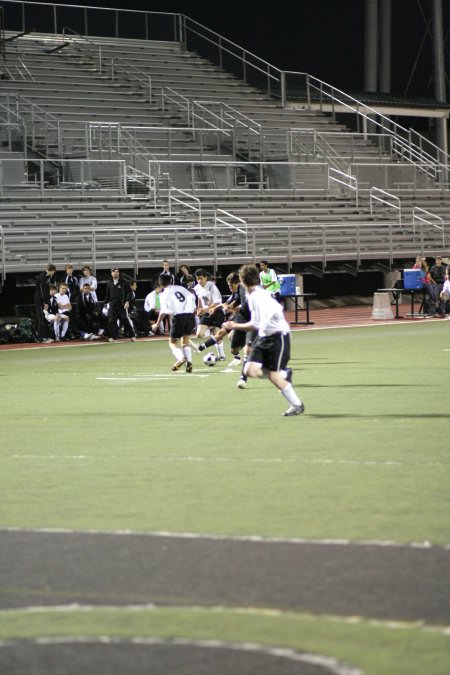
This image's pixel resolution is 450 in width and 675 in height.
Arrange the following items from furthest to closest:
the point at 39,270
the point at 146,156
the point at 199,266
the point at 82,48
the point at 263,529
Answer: the point at 82,48 < the point at 146,156 < the point at 199,266 < the point at 39,270 < the point at 263,529

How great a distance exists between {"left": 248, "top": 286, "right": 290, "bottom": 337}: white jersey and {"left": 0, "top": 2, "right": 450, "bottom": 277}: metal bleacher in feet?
60.7

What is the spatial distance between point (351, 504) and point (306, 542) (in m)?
1.34

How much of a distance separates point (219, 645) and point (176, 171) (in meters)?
37.4

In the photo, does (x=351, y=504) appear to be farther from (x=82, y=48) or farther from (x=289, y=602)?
(x=82, y=48)

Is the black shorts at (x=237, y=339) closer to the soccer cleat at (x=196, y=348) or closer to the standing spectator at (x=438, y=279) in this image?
the soccer cleat at (x=196, y=348)

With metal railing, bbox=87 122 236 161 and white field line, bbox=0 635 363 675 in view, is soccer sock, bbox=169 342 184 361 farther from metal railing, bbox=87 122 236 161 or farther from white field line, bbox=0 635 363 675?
metal railing, bbox=87 122 236 161

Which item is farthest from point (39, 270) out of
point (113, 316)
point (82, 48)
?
point (82, 48)

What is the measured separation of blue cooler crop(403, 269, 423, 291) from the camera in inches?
1476

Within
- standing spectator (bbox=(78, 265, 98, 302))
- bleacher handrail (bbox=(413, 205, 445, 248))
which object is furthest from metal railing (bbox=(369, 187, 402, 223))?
standing spectator (bbox=(78, 265, 98, 302))

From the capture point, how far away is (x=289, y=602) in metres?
6.63

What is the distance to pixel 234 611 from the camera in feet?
21.2

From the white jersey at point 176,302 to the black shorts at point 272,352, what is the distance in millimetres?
6846

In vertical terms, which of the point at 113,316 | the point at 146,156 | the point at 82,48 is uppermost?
the point at 82,48

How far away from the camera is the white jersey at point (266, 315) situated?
14.8 m
